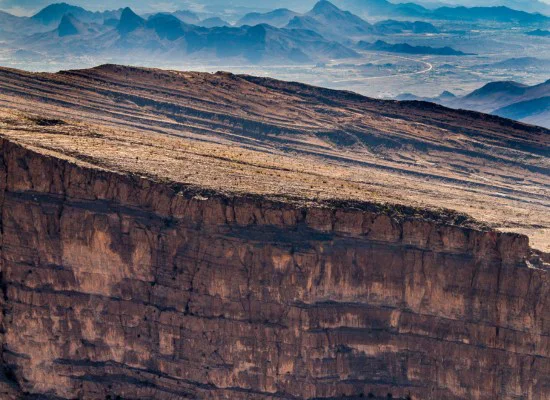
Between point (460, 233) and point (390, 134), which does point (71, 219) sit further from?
point (390, 134)

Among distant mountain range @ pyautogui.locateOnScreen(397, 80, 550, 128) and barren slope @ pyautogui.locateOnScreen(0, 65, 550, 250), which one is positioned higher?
barren slope @ pyautogui.locateOnScreen(0, 65, 550, 250)

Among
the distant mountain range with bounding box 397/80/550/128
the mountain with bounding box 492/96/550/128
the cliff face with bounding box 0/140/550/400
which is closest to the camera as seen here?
the cliff face with bounding box 0/140/550/400

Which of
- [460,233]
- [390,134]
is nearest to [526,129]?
[390,134]

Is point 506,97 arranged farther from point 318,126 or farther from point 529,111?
point 318,126

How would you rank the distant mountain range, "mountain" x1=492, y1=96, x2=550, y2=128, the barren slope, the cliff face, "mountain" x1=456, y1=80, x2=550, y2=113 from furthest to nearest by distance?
"mountain" x1=456, y1=80, x2=550, y2=113 < the distant mountain range < "mountain" x1=492, y1=96, x2=550, y2=128 < the barren slope < the cliff face

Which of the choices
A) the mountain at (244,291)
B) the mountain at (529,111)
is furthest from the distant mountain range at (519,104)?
the mountain at (244,291)

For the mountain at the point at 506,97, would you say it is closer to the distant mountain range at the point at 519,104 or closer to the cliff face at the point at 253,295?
the distant mountain range at the point at 519,104

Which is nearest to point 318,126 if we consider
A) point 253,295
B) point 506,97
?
point 253,295

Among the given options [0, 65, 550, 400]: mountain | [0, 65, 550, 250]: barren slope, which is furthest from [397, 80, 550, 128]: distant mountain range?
[0, 65, 550, 400]: mountain

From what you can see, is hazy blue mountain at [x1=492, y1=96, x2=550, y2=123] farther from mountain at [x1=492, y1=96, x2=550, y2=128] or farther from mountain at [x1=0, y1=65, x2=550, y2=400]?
mountain at [x1=0, y1=65, x2=550, y2=400]
